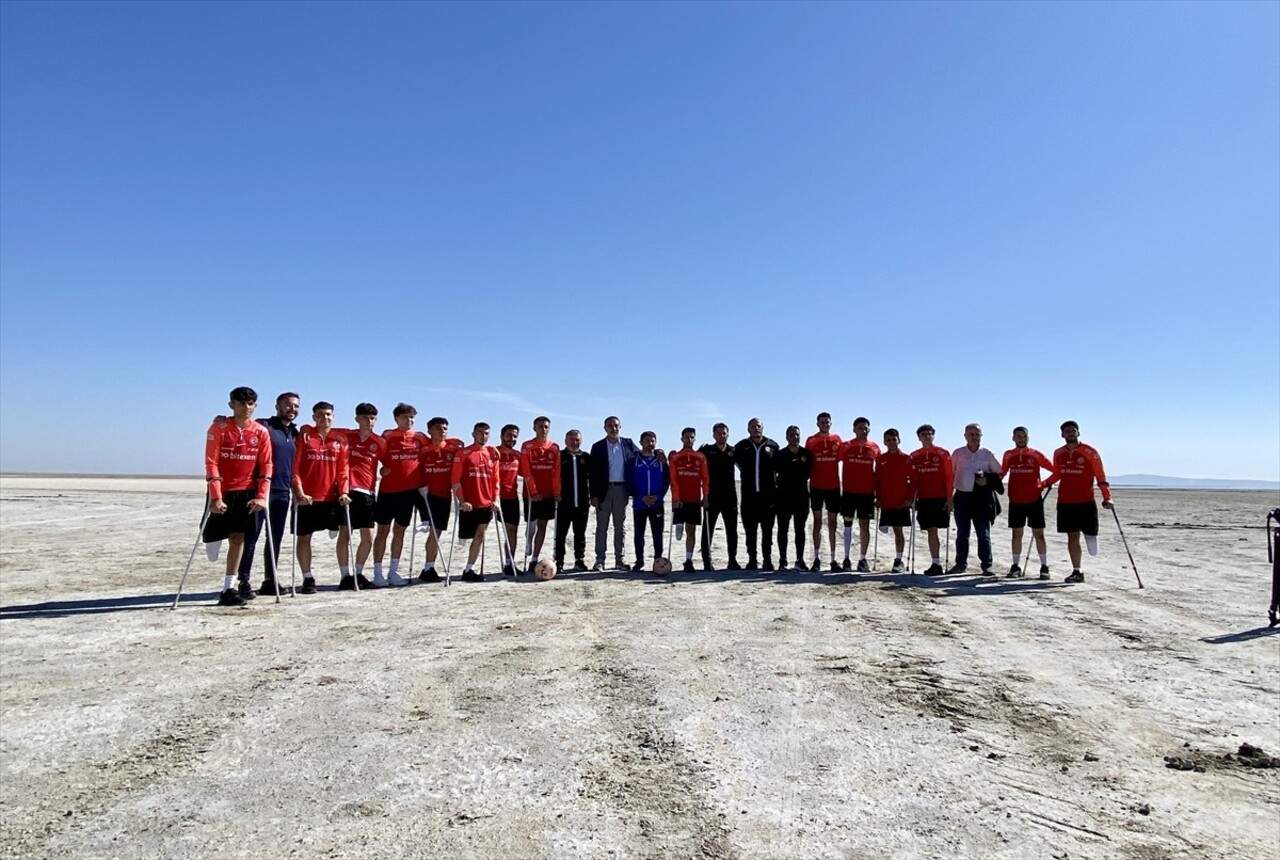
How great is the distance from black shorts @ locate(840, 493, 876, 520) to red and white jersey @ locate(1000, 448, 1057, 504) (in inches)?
81.6

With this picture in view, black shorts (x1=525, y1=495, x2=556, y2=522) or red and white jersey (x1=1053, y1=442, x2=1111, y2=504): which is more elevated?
red and white jersey (x1=1053, y1=442, x2=1111, y2=504)

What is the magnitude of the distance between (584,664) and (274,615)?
3961mm

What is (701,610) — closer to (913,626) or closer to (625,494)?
(913,626)

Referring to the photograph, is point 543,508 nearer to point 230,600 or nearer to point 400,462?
point 400,462

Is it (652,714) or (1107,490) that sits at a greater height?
(1107,490)

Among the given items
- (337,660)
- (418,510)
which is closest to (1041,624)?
(337,660)

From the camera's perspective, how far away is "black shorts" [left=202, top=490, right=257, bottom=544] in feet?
26.3

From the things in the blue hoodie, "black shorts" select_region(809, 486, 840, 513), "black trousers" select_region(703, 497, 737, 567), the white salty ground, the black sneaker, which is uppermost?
the blue hoodie

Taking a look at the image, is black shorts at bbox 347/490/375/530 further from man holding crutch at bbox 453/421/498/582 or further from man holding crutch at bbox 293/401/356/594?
man holding crutch at bbox 453/421/498/582

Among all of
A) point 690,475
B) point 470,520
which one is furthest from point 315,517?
point 690,475

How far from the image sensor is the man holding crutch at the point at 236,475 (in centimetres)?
802

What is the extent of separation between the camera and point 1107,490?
10.8 m

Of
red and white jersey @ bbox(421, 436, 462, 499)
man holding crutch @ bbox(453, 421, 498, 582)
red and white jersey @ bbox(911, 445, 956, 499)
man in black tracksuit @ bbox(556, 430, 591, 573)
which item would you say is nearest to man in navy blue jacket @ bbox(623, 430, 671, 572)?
man in black tracksuit @ bbox(556, 430, 591, 573)

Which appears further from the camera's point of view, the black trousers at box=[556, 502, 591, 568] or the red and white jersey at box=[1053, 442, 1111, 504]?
the black trousers at box=[556, 502, 591, 568]
